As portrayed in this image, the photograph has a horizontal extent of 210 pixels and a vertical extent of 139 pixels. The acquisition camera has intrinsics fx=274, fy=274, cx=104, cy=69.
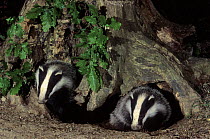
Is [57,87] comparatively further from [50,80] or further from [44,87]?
[44,87]

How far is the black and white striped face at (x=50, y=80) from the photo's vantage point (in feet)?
16.2

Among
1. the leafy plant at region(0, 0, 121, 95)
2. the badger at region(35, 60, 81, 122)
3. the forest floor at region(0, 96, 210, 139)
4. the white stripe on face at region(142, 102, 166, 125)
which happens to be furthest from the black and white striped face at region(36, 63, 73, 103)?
the white stripe on face at region(142, 102, 166, 125)

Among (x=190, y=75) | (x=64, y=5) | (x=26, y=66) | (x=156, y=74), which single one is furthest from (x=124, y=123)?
(x=64, y=5)

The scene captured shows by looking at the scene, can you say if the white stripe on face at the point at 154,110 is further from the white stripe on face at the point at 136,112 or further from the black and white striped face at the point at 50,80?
the black and white striped face at the point at 50,80

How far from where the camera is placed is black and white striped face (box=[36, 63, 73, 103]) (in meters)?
4.94

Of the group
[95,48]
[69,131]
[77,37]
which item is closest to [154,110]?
[95,48]

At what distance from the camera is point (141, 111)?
16.3ft

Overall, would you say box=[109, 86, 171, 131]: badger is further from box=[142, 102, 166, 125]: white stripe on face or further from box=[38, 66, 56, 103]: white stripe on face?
box=[38, 66, 56, 103]: white stripe on face

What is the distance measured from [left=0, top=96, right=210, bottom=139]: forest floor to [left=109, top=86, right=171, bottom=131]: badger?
62 cm

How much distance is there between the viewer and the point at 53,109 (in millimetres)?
6023

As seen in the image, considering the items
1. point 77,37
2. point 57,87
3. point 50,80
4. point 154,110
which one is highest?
point 77,37

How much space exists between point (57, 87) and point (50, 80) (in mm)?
316

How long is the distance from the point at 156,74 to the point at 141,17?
1.49m

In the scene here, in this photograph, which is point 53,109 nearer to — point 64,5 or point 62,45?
point 62,45
